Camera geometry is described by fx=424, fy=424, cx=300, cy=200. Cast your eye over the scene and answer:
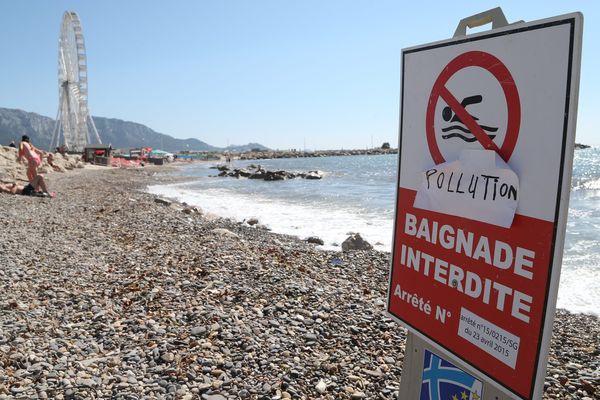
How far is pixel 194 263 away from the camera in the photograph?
6.07m

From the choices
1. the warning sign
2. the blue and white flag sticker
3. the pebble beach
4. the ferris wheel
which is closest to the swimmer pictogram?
the warning sign

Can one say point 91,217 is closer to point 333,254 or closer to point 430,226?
point 333,254

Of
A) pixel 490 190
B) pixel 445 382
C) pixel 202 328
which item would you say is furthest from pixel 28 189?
pixel 490 190

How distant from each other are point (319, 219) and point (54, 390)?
11.4 meters

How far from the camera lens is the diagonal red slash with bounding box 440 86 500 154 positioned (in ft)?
4.43

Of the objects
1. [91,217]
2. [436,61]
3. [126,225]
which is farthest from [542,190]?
[91,217]

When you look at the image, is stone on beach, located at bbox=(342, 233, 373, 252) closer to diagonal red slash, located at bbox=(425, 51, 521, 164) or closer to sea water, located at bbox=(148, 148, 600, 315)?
sea water, located at bbox=(148, 148, 600, 315)

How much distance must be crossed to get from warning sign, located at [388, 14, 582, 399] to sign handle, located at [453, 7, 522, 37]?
88 millimetres

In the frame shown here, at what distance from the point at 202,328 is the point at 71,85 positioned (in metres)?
65.8

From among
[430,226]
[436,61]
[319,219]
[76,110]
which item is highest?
[76,110]

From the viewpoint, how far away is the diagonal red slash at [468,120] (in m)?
1.35

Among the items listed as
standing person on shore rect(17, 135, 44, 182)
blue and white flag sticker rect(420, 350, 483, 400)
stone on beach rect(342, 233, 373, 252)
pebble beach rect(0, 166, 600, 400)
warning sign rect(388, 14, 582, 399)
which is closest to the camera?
warning sign rect(388, 14, 582, 399)

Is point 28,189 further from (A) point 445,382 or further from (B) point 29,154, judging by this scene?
(A) point 445,382

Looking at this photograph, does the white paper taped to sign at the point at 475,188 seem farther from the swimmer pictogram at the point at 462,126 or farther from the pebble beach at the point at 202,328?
the pebble beach at the point at 202,328
